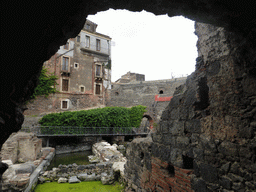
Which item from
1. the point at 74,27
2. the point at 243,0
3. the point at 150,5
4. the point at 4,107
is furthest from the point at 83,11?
the point at 243,0

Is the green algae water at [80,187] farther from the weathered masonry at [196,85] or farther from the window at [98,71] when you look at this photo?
the window at [98,71]

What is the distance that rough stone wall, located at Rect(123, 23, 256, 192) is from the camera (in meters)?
1.97

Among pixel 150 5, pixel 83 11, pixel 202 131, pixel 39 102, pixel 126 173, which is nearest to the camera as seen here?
pixel 83 11

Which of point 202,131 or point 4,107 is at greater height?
point 4,107

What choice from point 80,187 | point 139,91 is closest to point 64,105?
point 139,91

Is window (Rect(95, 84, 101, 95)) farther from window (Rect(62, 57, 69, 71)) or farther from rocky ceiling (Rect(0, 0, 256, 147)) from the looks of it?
rocky ceiling (Rect(0, 0, 256, 147))

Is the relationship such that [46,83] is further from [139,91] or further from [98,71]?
[139,91]

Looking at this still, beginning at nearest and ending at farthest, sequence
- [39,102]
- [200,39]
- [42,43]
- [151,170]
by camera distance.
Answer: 1. [42,43]
2. [200,39]
3. [151,170]
4. [39,102]

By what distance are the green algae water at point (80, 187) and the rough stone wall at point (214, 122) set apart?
261 centimetres

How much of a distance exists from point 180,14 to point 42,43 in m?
1.63

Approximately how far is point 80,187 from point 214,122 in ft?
16.9

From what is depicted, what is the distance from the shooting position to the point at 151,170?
144 inches

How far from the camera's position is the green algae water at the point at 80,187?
5.32m

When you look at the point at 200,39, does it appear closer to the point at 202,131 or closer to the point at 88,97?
the point at 202,131
